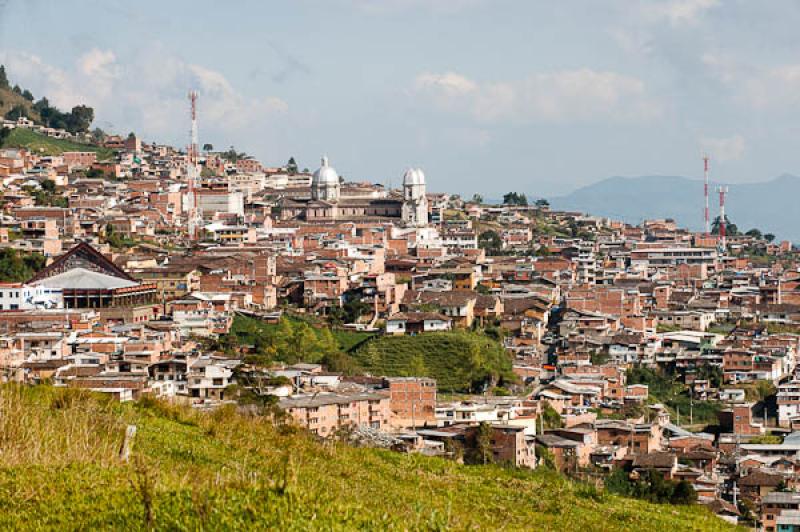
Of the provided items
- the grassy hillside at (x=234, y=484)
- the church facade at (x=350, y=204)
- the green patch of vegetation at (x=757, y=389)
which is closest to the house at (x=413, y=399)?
the green patch of vegetation at (x=757, y=389)

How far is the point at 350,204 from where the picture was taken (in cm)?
5219

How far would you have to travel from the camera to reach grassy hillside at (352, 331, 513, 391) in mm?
25578

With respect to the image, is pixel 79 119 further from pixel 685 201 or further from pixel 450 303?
pixel 685 201

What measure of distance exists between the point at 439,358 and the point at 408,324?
5.84 feet

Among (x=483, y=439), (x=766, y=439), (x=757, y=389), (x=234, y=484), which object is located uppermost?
(x=234, y=484)

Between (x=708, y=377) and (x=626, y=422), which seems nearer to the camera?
(x=626, y=422)

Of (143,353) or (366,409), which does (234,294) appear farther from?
(366,409)

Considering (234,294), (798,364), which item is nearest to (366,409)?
(234,294)

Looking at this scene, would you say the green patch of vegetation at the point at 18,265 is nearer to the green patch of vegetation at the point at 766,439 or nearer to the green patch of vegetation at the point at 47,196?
the green patch of vegetation at the point at 47,196

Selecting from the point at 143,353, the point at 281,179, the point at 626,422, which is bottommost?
the point at 626,422

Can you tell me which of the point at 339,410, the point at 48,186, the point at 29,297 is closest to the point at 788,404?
the point at 339,410

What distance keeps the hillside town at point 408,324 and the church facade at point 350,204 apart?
0.09m

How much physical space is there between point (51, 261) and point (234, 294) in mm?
4107

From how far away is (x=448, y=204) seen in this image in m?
58.7
